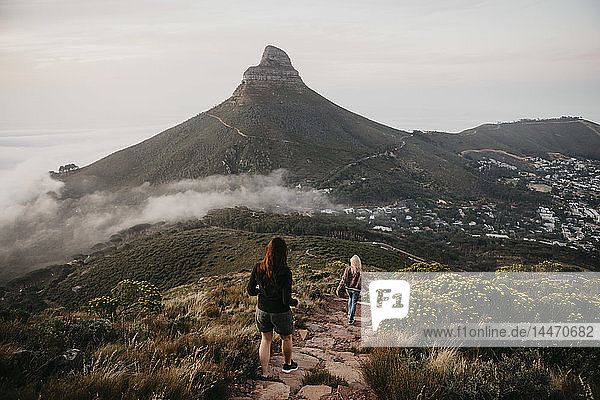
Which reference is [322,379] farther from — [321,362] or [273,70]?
[273,70]

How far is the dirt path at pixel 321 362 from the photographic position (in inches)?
151

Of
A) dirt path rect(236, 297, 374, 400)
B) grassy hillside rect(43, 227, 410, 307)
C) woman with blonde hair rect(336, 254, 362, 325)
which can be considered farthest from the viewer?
grassy hillside rect(43, 227, 410, 307)

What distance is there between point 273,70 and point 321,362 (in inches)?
4882

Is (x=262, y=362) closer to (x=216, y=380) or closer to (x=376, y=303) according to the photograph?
(x=216, y=380)

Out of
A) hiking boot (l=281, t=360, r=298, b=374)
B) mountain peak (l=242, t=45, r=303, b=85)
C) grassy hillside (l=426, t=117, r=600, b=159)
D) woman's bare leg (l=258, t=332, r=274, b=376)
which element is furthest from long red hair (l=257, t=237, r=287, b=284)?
grassy hillside (l=426, t=117, r=600, b=159)

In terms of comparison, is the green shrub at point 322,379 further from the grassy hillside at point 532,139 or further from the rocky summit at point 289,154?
the grassy hillside at point 532,139

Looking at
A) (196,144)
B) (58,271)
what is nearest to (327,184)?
(196,144)

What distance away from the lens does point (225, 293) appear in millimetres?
9312

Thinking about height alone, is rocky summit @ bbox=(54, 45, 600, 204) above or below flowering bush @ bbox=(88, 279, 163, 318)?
above

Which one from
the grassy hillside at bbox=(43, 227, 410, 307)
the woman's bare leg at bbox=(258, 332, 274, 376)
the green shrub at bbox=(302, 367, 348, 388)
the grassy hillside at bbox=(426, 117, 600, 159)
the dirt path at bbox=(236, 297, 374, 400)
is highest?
the grassy hillside at bbox=(426, 117, 600, 159)

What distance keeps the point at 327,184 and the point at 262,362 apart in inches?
3121

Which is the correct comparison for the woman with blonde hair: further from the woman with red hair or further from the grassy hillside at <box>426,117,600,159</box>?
the grassy hillside at <box>426,117,600,159</box>

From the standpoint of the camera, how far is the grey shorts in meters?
4.31

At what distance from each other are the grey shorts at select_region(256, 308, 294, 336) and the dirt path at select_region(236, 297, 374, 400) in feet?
1.87
